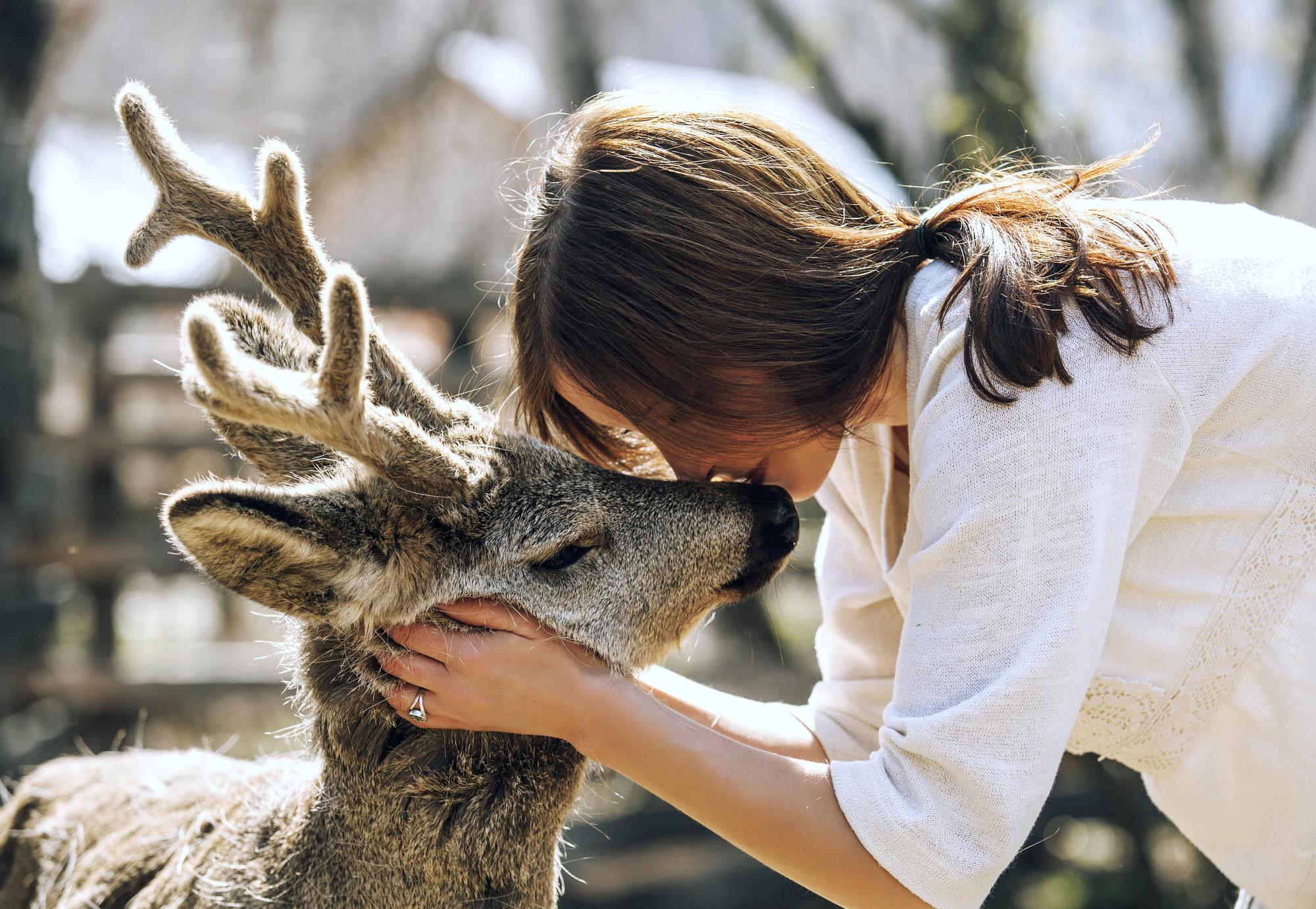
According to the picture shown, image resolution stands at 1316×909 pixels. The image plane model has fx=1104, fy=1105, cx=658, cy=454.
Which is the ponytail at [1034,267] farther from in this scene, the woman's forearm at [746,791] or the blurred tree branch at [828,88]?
the blurred tree branch at [828,88]

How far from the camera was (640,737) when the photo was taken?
186cm

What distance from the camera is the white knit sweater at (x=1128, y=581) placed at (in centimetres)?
162

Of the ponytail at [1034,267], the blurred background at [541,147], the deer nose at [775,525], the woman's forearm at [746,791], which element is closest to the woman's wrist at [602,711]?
the woman's forearm at [746,791]

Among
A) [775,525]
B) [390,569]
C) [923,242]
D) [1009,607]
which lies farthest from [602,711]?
[923,242]

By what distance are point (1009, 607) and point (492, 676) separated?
34.6 inches

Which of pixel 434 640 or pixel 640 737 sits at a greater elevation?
pixel 434 640

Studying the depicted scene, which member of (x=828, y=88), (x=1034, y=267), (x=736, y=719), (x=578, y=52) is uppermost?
(x=578, y=52)

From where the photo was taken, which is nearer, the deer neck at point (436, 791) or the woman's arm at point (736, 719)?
the deer neck at point (436, 791)

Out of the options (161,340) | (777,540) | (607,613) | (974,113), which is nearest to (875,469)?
(777,540)

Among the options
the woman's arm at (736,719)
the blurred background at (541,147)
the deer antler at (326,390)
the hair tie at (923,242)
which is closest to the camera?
the deer antler at (326,390)

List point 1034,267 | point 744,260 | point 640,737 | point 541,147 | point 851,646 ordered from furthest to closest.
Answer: point 541,147 < point 851,646 < point 744,260 < point 640,737 < point 1034,267

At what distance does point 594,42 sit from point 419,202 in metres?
1.87

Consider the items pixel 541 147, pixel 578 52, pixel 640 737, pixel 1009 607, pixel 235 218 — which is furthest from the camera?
pixel 578 52

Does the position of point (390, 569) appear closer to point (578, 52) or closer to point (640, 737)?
point (640, 737)
